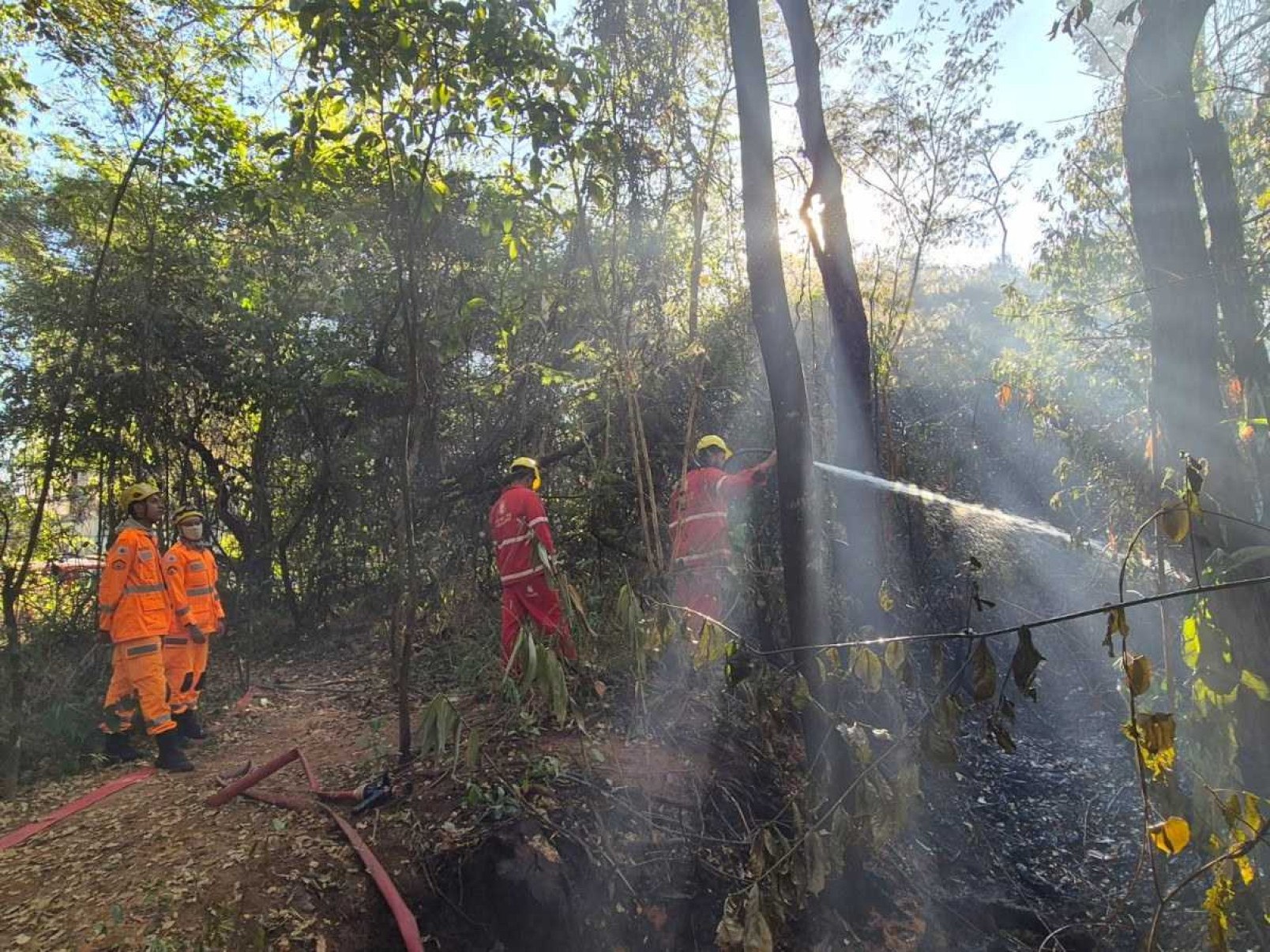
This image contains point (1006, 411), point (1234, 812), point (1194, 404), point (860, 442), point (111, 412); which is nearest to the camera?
point (1234, 812)

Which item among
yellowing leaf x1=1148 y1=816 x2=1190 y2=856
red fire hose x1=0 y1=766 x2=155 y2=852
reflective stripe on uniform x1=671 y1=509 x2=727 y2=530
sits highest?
reflective stripe on uniform x1=671 y1=509 x2=727 y2=530

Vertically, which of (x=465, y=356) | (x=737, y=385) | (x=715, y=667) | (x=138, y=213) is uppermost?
(x=138, y=213)

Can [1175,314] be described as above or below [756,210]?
below

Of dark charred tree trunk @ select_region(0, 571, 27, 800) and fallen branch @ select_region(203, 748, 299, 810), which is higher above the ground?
dark charred tree trunk @ select_region(0, 571, 27, 800)

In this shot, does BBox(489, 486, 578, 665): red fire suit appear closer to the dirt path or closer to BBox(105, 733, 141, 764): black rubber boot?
the dirt path

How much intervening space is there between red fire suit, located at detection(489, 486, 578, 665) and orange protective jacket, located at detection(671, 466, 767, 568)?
1035 millimetres

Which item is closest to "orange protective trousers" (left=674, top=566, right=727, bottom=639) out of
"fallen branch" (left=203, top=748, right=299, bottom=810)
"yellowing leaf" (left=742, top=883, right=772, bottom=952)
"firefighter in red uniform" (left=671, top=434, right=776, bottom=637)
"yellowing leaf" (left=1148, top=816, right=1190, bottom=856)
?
"firefighter in red uniform" (left=671, top=434, right=776, bottom=637)

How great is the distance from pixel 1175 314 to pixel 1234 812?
8.75 ft

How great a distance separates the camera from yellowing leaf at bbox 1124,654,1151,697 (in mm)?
1530

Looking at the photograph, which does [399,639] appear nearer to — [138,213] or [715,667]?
[715,667]

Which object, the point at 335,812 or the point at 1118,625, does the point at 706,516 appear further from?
the point at 1118,625

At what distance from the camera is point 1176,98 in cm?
343

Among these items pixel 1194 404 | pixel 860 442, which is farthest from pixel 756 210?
pixel 860 442

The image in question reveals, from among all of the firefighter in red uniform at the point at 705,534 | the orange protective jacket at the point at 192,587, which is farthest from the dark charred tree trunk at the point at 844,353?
the orange protective jacket at the point at 192,587
